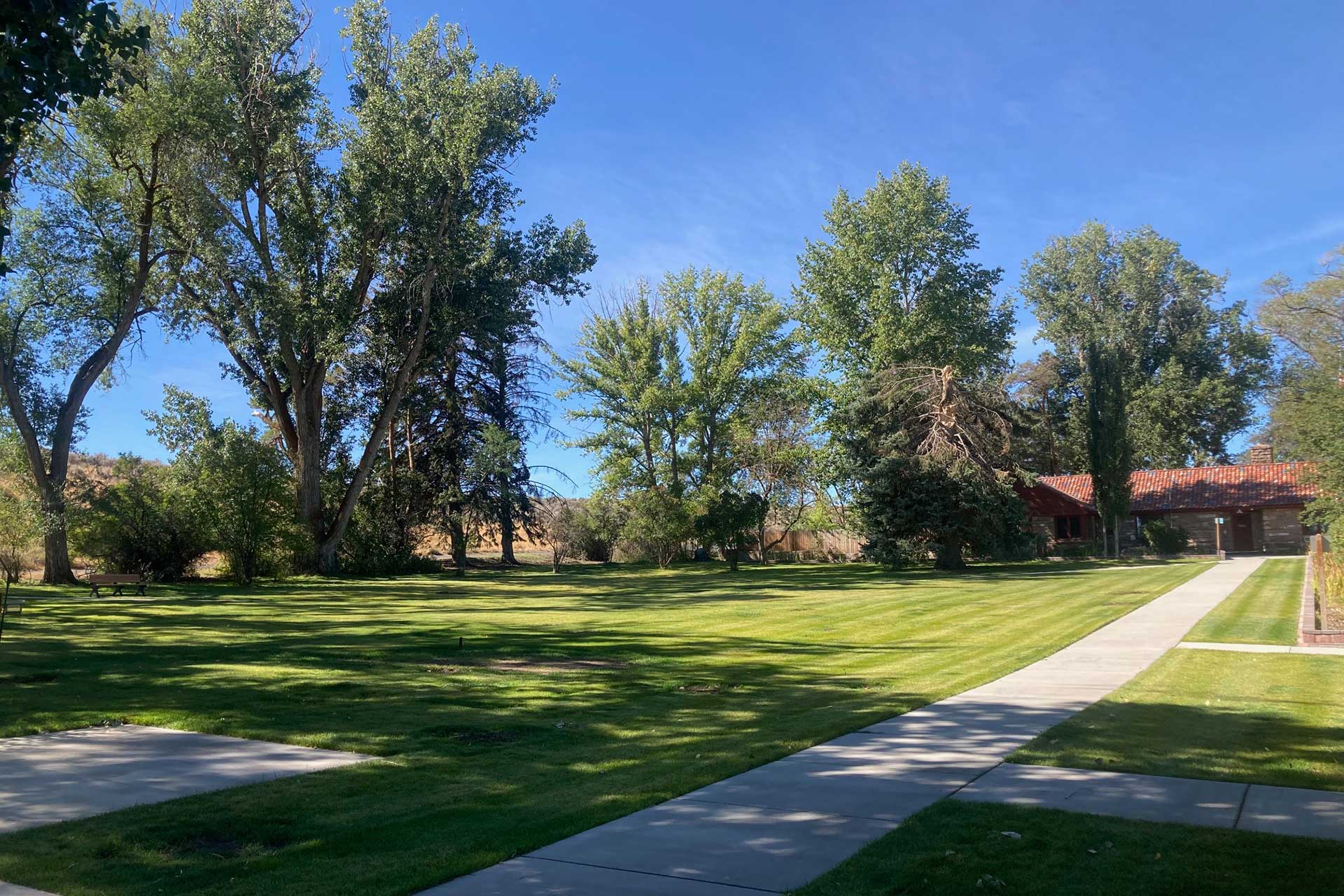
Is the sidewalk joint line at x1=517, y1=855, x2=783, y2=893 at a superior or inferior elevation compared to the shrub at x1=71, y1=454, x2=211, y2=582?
inferior

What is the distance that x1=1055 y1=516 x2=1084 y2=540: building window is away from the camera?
56.5 m

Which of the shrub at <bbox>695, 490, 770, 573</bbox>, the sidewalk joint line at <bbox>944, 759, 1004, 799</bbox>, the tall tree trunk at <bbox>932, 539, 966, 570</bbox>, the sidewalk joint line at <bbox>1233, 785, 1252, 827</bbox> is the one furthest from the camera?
the shrub at <bbox>695, 490, 770, 573</bbox>

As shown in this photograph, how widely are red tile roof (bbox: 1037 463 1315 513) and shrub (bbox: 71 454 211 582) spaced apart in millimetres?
45265

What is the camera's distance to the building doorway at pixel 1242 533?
53469 millimetres

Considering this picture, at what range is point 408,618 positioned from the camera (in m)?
→ 18.8

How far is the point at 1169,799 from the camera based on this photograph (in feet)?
19.7

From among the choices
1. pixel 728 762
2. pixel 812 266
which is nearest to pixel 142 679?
pixel 728 762

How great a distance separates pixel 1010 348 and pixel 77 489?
43022 mm

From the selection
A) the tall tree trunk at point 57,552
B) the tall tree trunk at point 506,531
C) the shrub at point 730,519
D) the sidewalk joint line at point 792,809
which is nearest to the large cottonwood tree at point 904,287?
the shrub at point 730,519

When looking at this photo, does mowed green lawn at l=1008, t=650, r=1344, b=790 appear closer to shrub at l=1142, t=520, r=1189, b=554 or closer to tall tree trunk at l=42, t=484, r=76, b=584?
tall tree trunk at l=42, t=484, r=76, b=584

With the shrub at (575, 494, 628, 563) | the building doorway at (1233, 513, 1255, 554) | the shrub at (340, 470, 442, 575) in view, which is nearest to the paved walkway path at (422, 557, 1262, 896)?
the shrub at (340, 470, 442, 575)

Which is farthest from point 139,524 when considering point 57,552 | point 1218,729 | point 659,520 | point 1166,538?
point 1166,538

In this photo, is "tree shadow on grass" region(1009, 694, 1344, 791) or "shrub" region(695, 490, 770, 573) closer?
"tree shadow on grass" region(1009, 694, 1344, 791)

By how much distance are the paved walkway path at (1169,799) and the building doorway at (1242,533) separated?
180ft
